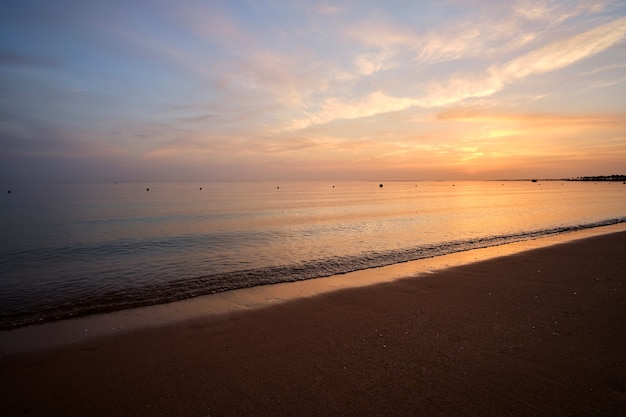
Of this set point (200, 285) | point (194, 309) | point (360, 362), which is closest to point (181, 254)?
point (200, 285)

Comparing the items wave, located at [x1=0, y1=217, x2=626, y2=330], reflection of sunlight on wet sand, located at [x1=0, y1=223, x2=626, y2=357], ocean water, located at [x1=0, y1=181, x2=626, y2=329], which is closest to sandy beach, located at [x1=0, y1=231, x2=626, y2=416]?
reflection of sunlight on wet sand, located at [x1=0, y1=223, x2=626, y2=357]

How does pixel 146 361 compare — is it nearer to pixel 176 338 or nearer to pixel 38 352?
pixel 176 338

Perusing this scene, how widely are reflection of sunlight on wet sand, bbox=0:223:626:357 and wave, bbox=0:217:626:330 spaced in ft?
2.15

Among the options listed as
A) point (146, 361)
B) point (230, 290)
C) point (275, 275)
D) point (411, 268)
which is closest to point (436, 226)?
point (411, 268)

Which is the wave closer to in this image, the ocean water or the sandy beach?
the ocean water

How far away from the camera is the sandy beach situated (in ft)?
17.1

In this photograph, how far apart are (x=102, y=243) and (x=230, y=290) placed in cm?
1724

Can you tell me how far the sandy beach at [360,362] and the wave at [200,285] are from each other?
3.27m

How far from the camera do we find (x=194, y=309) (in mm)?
10688

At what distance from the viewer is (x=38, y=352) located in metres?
7.76

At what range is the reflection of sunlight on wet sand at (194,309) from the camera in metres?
8.70

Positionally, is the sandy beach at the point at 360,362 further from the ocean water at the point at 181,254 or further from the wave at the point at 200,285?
the ocean water at the point at 181,254

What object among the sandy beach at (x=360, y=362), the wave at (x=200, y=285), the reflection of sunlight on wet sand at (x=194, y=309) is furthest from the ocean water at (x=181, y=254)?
the sandy beach at (x=360, y=362)

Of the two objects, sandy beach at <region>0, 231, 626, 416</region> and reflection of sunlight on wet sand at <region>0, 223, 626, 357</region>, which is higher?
sandy beach at <region>0, 231, 626, 416</region>
